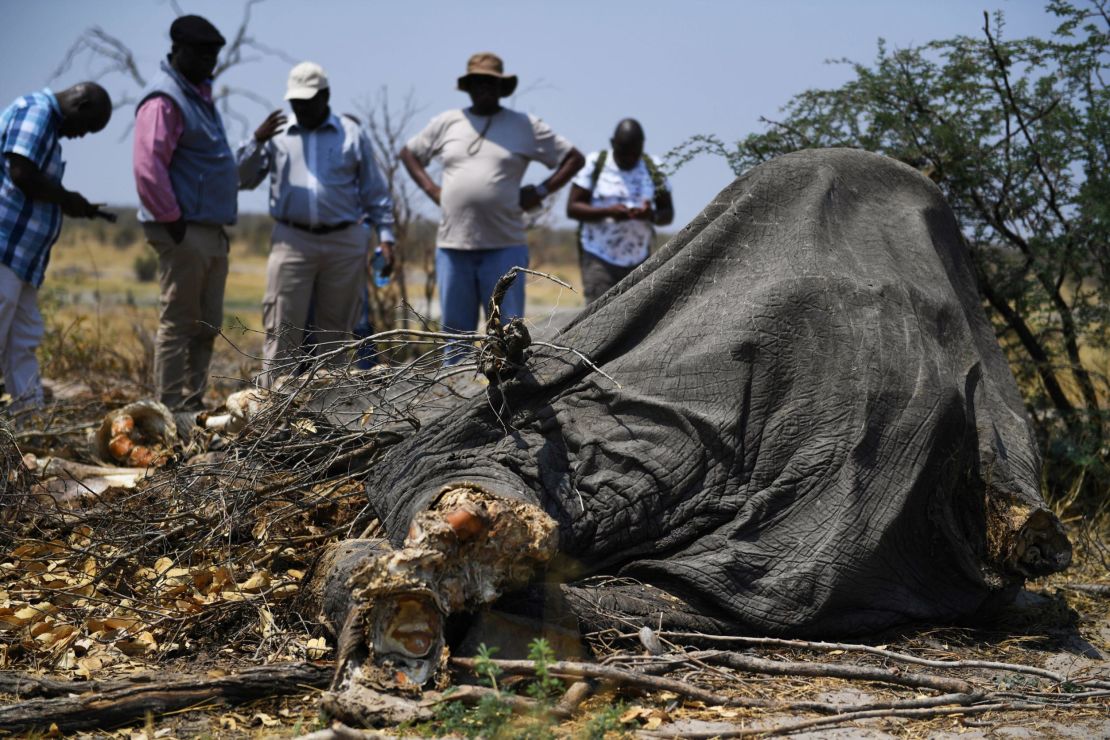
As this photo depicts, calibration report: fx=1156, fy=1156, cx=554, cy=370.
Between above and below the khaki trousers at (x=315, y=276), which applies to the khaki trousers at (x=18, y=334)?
below

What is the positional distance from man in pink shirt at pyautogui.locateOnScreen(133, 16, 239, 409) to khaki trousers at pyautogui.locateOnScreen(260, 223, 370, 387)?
1.19 feet

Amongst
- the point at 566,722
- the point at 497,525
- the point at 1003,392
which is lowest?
the point at 566,722

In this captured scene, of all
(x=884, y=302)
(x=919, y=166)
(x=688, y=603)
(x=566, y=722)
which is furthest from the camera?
(x=919, y=166)

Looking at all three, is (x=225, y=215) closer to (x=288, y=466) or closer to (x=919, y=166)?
(x=288, y=466)

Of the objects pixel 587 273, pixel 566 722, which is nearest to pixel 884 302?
pixel 566 722

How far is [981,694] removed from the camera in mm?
3652

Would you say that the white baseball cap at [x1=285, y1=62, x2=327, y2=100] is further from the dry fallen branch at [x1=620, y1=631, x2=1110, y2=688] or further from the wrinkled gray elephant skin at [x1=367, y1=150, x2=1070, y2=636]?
the dry fallen branch at [x1=620, y1=631, x2=1110, y2=688]

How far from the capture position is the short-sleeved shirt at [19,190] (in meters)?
6.75

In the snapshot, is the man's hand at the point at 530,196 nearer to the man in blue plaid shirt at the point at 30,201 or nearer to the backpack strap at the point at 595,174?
the backpack strap at the point at 595,174

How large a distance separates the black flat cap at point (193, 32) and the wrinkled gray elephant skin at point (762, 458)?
375cm

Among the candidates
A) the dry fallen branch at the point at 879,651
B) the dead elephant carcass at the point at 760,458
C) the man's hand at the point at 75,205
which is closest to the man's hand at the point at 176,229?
the man's hand at the point at 75,205

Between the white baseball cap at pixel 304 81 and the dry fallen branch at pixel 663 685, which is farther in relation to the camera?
the white baseball cap at pixel 304 81

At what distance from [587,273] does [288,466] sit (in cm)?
404

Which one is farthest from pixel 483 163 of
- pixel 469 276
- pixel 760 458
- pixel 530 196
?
pixel 760 458
